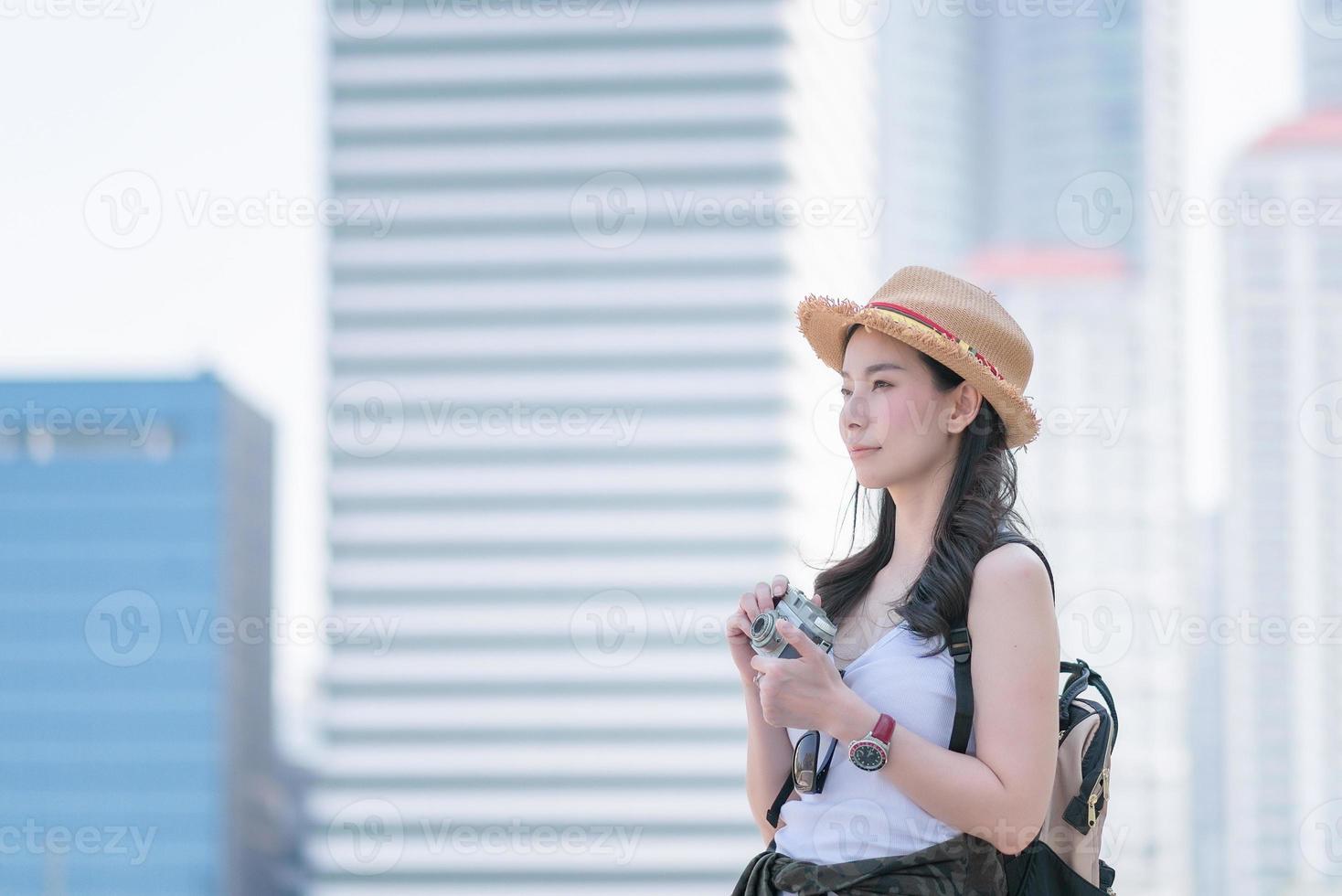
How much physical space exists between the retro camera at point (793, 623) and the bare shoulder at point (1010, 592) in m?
0.17

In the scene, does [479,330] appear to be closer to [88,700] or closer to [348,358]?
[348,358]

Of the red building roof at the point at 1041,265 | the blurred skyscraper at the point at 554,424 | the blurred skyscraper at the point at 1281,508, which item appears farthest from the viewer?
the red building roof at the point at 1041,265

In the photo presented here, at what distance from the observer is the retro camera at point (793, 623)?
1.34m

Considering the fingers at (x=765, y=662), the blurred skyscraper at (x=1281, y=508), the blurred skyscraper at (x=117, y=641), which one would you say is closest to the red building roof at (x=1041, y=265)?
the blurred skyscraper at (x=1281, y=508)

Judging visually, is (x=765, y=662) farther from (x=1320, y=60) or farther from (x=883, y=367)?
(x=1320, y=60)

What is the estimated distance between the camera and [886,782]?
1407 mm

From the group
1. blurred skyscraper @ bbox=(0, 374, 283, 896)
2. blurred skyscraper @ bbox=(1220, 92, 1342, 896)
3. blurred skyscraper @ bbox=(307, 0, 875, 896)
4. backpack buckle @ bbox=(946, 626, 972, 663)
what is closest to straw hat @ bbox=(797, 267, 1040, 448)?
backpack buckle @ bbox=(946, 626, 972, 663)

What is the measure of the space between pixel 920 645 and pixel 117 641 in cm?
5867

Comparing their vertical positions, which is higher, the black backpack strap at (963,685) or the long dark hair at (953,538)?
the long dark hair at (953,538)

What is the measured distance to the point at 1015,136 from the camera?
332 ft

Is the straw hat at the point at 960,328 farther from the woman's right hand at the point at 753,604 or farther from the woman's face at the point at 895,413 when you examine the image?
the woman's right hand at the point at 753,604

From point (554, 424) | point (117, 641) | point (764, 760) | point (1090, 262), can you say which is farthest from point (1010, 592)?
point (1090, 262)

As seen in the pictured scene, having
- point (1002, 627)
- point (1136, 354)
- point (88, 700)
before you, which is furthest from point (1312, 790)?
point (1002, 627)

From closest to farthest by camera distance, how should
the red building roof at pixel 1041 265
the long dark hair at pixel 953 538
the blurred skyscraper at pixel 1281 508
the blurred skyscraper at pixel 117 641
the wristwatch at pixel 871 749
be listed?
the wristwatch at pixel 871 749
the long dark hair at pixel 953 538
the blurred skyscraper at pixel 117 641
the blurred skyscraper at pixel 1281 508
the red building roof at pixel 1041 265
